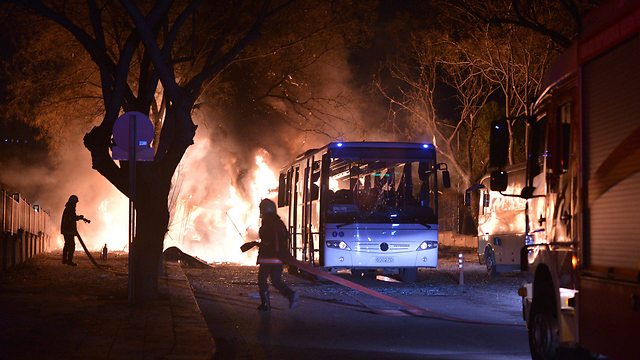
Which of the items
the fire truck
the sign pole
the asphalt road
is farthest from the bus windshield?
the fire truck

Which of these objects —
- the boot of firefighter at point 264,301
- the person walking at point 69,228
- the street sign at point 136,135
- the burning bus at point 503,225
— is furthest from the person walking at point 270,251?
the person walking at point 69,228

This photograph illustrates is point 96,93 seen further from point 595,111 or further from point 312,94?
point 595,111

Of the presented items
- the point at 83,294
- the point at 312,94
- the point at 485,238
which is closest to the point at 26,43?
the point at 312,94

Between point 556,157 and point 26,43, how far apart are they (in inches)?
668

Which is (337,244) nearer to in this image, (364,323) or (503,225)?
(364,323)

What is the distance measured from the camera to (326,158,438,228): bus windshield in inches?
577

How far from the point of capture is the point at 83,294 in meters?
11.0

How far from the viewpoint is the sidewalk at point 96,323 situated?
634 cm

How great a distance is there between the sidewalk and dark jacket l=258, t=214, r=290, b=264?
4.31 ft

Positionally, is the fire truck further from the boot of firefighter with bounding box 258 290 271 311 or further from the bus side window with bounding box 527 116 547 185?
the boot of firefighter with bounding box 258 290 271 311

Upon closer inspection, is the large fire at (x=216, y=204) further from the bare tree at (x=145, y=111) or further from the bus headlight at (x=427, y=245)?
the bare tree at (x=145, y=111)

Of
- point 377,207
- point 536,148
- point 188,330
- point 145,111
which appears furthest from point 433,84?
point 536,148

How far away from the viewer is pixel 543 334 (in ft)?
18.6

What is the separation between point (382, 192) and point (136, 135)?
6677mm
